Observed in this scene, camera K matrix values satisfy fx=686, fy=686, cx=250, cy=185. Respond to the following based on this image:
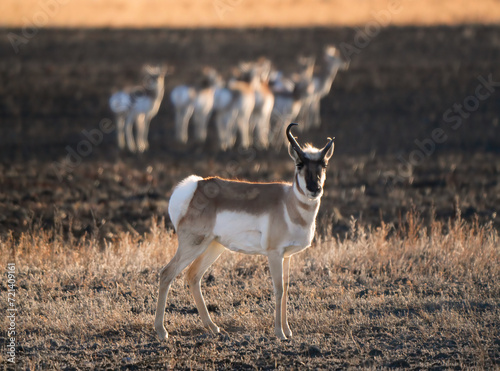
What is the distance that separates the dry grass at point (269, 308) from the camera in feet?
18.5

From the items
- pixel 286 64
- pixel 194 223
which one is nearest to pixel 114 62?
pixel 286 64

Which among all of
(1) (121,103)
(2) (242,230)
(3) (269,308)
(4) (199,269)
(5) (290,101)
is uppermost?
(5) (290,101)

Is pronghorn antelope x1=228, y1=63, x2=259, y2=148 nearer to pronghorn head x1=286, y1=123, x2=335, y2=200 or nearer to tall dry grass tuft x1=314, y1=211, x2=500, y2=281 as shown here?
tall dry grass tuft x1=314, y1=211, x2=500, y2=281

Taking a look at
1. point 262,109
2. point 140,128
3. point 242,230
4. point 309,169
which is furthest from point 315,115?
point 309,169

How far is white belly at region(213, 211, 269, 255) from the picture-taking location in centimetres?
600

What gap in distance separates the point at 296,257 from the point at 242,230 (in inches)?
108

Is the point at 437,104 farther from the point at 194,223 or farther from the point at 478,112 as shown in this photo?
the point at 194,223

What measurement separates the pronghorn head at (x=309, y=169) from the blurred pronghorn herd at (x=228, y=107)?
14938mm

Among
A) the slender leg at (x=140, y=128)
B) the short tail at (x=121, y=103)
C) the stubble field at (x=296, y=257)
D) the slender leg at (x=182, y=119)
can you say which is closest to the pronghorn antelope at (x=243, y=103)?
the slender leg at (x=182, y=119)

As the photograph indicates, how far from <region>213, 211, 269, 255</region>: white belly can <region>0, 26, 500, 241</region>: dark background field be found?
357cm

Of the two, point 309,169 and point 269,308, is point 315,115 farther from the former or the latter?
point 309,169

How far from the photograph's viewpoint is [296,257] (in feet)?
28.3

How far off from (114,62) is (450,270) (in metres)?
29.9

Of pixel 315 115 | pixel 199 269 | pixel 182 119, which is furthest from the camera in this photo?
pixel 315 115
